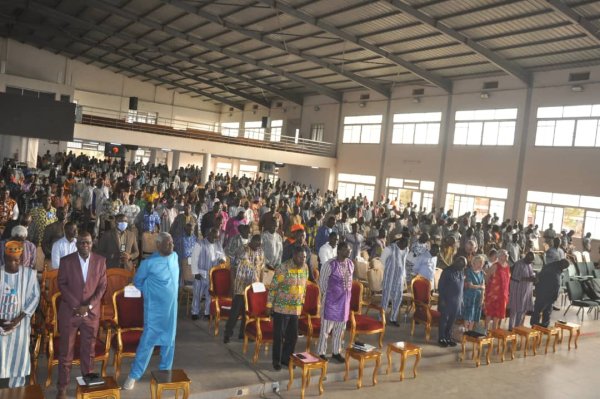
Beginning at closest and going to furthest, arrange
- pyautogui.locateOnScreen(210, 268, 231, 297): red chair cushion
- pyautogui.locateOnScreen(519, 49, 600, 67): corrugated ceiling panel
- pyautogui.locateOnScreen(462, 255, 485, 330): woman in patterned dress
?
1. pyautogui.locateOnScreen(210, 268, 231, 297): red chair cushion
2. pyautogui.locateOnScreen(462, 255, 485, 330): woman in patterned dress
3. pyautogui.locateOnScreen(519, 49, 600, 67): corrugated ceiling panel

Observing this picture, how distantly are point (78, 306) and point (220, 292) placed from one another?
2.83 m

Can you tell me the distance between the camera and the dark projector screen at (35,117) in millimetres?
19656

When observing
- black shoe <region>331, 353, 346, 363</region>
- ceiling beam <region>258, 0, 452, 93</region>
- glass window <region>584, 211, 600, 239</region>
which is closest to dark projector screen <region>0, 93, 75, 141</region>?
ceiling beam <region>258, 0, 452, 93</region>

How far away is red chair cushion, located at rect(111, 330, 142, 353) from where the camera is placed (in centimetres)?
545

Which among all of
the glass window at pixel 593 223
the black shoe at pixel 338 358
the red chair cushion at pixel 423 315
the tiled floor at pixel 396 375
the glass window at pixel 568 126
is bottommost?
the tiled floor at pixel 396 375

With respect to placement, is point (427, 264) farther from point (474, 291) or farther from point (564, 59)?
point (564, 59)

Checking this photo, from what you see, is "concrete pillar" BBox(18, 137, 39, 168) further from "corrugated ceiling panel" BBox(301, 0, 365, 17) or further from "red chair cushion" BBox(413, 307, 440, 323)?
"red chair cushion" BBox(413, 307, 440, 323)

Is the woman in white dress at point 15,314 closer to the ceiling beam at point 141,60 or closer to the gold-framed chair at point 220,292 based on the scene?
the gold-framed chair at point 220,292

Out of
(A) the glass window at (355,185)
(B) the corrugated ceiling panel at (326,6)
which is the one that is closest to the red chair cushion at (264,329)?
(B) the corrugated ceiling panel at (326,6)

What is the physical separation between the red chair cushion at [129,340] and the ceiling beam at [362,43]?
568 inches

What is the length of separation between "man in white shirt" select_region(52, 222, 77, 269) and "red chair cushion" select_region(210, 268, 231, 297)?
1.86 meters

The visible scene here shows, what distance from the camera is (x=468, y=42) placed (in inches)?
713

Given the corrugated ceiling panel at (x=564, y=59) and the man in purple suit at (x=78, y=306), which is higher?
the corrugated ceiling panel at (x=564, y=59)

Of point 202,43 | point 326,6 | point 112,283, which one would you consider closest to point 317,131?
point 202,43
